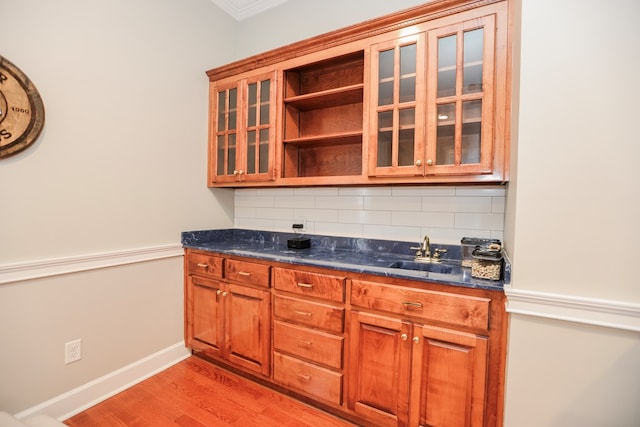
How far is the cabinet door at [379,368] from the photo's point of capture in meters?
1.53

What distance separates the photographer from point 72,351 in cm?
179

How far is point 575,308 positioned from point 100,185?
2.60 m

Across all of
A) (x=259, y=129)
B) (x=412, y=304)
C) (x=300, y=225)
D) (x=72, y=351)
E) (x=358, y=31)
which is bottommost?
(x=72, y=351)

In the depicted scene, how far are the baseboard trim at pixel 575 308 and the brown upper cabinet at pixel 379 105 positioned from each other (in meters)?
0.61

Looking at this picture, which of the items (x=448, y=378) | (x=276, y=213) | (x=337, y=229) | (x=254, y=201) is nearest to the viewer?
(x=448, y=378)

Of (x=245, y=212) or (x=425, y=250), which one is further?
(x=245, y=212)

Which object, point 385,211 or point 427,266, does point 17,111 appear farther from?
point 427,266

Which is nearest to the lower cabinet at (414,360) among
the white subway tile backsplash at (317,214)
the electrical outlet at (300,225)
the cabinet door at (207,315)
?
the white subway tile backsplash at (317,214)

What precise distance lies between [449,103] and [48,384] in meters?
2.78

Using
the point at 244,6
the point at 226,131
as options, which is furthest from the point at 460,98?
the point at 244,6

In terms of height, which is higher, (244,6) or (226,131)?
(244,6)

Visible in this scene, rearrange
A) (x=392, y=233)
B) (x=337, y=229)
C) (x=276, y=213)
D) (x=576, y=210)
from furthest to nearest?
(x=276, y=213) < (x=337, y=229) < (x=392, y=233) < (x=576, y=210)

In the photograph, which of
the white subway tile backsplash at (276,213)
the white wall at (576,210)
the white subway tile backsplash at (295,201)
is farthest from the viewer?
the white subway tile backsplash at (276,213)

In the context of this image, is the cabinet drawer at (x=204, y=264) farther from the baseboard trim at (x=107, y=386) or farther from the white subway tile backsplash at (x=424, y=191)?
the white subway tile backsplash at (x=424, y=191)
